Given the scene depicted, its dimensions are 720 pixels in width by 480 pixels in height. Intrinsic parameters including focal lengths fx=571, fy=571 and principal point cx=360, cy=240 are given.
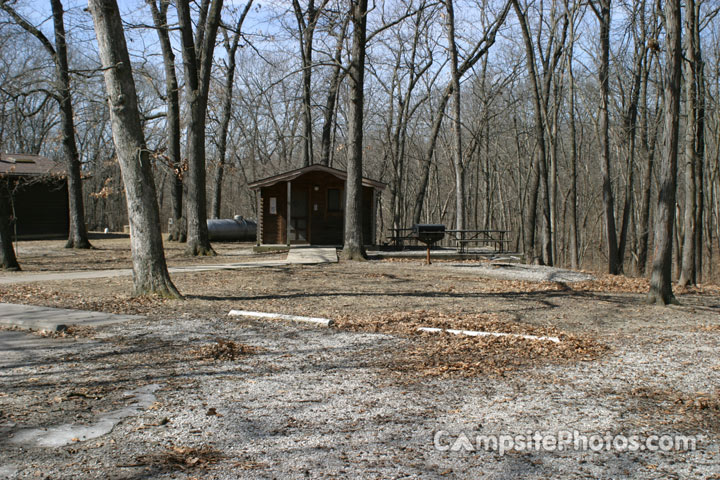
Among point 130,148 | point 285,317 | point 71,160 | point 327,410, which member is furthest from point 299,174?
point 327,410

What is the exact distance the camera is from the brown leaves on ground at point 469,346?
564 centimetres

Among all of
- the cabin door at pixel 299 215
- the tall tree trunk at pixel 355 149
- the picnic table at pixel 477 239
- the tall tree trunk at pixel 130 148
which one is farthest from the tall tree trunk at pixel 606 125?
the tall tree trunk at pixel 130 148

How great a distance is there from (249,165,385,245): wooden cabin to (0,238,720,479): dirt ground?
1324 centimetres

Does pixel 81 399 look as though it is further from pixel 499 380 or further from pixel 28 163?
pixel 28 163

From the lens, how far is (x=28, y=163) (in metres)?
29.6

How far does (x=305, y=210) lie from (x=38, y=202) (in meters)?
15.7

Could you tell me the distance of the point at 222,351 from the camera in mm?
6047

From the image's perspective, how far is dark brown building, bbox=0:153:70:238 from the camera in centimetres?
2812

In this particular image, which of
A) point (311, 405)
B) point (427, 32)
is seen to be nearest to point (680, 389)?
point (311, 405)

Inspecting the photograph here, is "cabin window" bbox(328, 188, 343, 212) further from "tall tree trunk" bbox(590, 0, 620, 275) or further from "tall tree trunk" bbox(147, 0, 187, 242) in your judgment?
"tall tree trunk" bbox(590, 0, 620, 275)

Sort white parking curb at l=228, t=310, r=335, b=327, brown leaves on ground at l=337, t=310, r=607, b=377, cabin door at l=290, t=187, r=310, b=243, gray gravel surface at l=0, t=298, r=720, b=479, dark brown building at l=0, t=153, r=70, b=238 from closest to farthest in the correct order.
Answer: gray gravel surface at l=0, t=298, r=720, b=479 → brown leaves on ground at l=337, t=310, r=607, b=377 → white parking curb at l=228, t=310, r=335, b=327 → cabin door at l=290, t=187, r=310, b=243 → dark brown building at l=0, t=153, r=70, b=238

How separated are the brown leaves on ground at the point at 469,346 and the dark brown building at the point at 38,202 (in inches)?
994

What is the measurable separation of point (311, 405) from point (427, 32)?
28.7m

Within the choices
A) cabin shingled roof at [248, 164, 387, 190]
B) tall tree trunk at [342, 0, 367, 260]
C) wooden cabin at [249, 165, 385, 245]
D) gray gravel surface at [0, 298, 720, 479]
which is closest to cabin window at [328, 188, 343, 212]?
wooden cabin at [249, 165, 385, 245]
